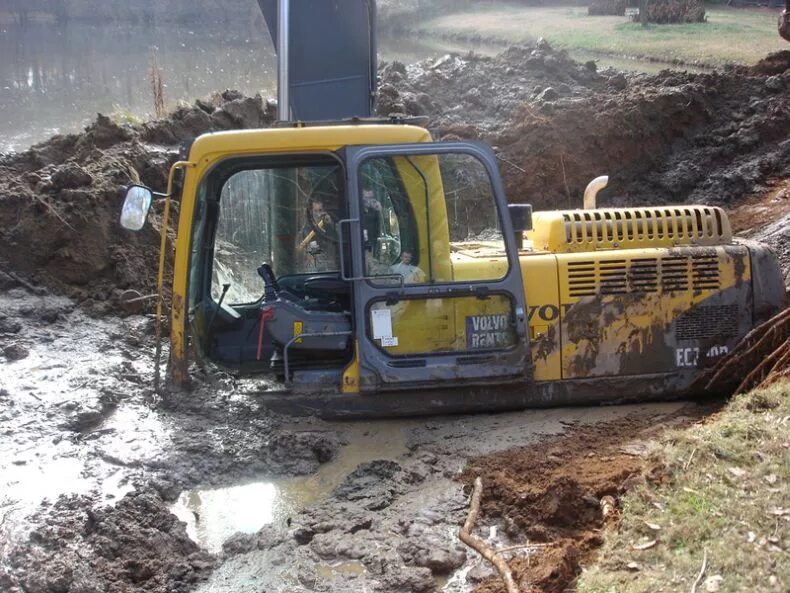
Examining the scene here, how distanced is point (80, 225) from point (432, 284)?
13.6ft

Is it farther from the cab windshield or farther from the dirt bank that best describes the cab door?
the dirt bank

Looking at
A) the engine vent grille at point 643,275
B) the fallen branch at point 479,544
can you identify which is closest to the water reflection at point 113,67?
the engine vent grille at point 643,275

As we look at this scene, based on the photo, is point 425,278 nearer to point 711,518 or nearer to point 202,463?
point 202,463

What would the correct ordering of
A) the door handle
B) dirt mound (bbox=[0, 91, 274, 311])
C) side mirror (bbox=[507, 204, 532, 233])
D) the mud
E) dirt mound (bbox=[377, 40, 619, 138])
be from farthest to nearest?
dirt mound (bbox=[377, 40, 619, 138]), dirt mound (bbox=[0, 91, 274, 311]), side mirror (bbox=[507, 204, 532, 233]), the door handle, the mud

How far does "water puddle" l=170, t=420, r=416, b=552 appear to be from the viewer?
4734 millimetres

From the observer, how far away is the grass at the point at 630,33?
19.8 m

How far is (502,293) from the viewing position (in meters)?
5.55

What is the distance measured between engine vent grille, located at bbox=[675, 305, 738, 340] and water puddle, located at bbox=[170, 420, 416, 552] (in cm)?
190

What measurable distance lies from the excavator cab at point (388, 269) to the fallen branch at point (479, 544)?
106 centimetres

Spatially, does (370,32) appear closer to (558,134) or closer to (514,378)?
(514,378)

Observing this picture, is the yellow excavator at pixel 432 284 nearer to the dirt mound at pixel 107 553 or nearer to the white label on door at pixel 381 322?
the white label on door at pixel 381 322

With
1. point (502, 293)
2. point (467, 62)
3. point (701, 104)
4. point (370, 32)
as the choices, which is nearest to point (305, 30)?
point (370, 32)

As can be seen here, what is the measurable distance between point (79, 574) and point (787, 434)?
3.30 m

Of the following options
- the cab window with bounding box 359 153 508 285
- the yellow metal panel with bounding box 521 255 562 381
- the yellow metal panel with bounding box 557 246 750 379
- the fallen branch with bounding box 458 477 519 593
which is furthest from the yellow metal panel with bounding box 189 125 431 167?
the fallen branch with bounding box 458 477 519 593
